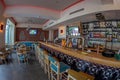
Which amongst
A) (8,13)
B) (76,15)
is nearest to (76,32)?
(76,15)

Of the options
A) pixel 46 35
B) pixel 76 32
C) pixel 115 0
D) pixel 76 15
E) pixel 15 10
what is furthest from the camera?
pixel 46 35

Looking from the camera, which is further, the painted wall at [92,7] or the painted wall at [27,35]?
the painted wall at [27,35]

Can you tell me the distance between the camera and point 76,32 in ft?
19.2

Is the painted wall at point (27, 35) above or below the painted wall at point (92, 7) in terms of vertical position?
below

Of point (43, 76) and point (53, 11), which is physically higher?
point (53, 11)

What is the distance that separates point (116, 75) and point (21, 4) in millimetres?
5301

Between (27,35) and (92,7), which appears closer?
(92,7)

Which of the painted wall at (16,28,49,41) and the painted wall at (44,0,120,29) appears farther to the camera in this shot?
the painted wall at (16,28,49,41)

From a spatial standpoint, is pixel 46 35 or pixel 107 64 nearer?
pixel 107 64

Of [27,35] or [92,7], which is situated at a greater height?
[92,7]

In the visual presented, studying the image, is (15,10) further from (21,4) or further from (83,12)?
(83,12)

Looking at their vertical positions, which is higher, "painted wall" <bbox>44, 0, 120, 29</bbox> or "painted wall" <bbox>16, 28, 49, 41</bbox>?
"painted wall" <bbox>44, 0, 120, 29</bbox>

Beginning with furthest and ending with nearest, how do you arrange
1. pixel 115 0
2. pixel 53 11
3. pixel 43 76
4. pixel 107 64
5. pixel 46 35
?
pixel 46 35 → pixel 53 11 → pixel 43 76 → pixel 115 0 → pixel 107 64

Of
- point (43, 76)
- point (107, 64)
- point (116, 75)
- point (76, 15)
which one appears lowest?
point (43, 76)
